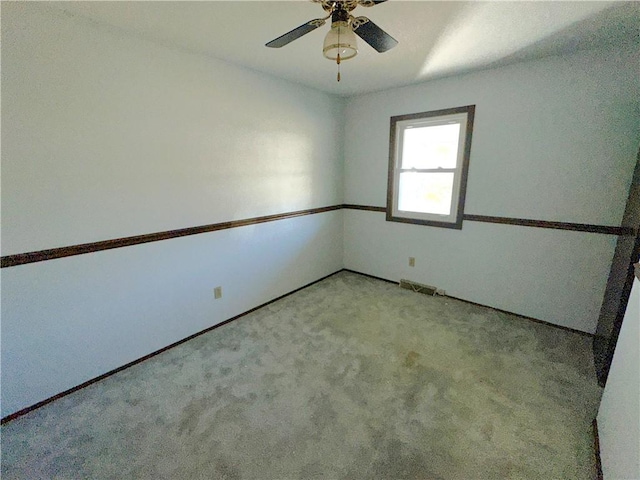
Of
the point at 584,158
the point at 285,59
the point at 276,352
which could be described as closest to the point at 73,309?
the point at 276,352

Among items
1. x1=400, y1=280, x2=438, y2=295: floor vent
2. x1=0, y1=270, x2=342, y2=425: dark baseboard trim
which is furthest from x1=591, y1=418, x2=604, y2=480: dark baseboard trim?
x1=0, y1=270, x2=342, y2=425: dark baseboard trim

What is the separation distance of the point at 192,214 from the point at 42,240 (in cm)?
92

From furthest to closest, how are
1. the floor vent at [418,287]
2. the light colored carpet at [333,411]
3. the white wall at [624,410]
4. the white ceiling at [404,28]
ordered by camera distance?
the floor vent at [418,287]
the white ceiling at [404,28]
the light colored carpet at [333,411]
the white wall at [624,410]

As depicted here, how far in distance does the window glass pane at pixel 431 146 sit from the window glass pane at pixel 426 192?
12 cm

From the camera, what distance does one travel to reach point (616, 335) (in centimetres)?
184

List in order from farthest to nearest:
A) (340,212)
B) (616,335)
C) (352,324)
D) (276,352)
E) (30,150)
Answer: (340,212)
(352,324)
(276,352)
(616,335)
(30,150)

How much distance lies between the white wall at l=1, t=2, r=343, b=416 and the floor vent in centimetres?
170

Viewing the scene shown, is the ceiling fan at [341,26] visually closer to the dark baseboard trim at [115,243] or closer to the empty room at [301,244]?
the empty room at [301,244]

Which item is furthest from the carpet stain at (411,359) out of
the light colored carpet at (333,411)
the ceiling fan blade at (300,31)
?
the ceiling fan blade at (300,31)

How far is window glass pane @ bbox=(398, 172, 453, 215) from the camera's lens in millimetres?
3131

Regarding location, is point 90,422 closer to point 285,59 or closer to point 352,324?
point 352,324

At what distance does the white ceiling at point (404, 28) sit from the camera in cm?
158

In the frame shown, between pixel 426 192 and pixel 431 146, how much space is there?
50 cm

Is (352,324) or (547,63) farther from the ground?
(547,63)
